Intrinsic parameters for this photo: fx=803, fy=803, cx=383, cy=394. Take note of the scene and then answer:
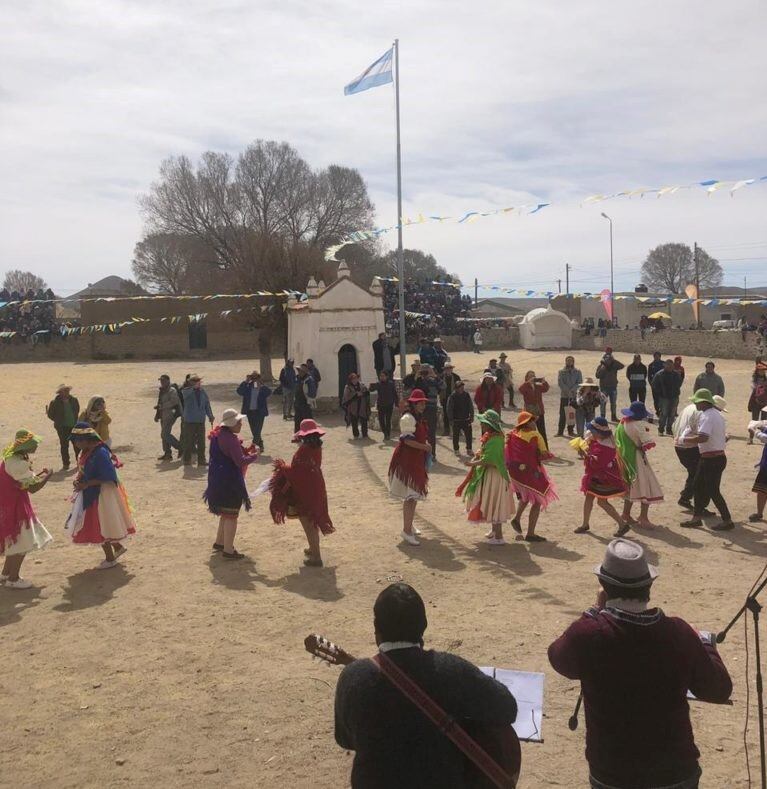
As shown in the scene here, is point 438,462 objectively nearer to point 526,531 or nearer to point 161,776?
point 526,531

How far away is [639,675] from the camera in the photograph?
116 inches

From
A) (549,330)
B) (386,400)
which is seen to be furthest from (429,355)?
(549,330)

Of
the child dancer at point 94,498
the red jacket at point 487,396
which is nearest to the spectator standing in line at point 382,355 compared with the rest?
the red jacket at point 487,396

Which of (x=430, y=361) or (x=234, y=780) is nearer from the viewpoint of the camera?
(x=234, y=780)

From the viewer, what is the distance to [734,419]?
18.6 m

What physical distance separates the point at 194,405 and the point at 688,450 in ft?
26.8

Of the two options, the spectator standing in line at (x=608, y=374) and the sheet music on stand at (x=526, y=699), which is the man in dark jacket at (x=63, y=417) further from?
the sheet music on stand at (x=526, y=699)

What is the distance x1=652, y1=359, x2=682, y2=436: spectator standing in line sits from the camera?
636 inches

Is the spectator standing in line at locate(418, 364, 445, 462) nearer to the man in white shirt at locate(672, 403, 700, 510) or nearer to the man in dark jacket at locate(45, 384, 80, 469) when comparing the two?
the man in white shirt at locate(672, 403, 700, 510)

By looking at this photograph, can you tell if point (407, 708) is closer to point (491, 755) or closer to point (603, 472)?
point (491, 755)

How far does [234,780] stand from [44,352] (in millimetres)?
42915

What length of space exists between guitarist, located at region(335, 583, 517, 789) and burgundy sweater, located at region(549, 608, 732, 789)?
45 centimetres

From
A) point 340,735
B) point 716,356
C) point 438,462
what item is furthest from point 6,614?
point 716,356

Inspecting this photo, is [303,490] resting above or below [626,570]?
below
